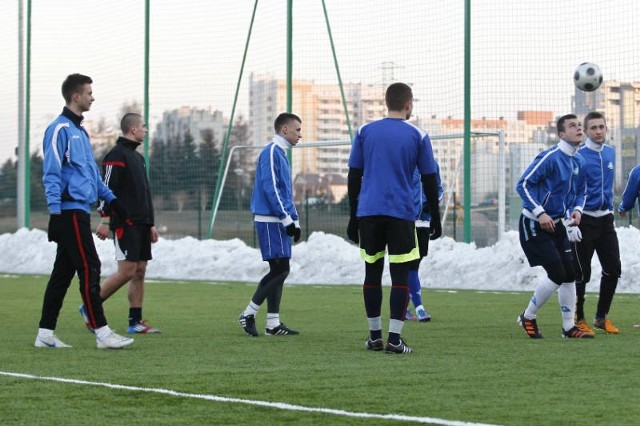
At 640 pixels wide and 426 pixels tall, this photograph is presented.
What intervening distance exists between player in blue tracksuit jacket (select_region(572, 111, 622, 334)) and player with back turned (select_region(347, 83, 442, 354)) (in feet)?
8.80

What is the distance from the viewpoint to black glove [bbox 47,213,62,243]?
9594 mm

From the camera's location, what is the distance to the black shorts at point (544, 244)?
10383mm

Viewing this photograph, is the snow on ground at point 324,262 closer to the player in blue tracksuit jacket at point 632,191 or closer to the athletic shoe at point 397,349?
the player in blue tracksuit jacket at point 632,191

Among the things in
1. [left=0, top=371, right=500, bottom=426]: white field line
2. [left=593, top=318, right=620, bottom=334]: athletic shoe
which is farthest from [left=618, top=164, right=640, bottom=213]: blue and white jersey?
[left=0, top=371, right=500, bottom=426]: white field line

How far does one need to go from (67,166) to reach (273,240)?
2076 mm

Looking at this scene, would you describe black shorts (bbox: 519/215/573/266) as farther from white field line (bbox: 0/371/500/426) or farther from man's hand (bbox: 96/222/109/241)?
white field line (bbox: 0/371/500/426)

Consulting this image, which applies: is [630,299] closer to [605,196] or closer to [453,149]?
[605,196]

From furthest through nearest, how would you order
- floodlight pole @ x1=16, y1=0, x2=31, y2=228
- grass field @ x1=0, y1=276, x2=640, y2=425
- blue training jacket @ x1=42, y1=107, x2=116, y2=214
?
floodlight pole @ x1=16, y1=0, x2=31, y2=228 → blue training jacket @ x1=42, y1=107, x2=116, y2=214 → grass field @ x1=0, y1=276, x2=640, y2=425

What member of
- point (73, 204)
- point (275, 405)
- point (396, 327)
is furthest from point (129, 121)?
point (275, 405)

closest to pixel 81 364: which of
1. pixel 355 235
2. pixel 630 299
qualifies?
pixel 355 235

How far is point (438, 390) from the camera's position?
694cm

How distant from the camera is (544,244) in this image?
10414 millimetres

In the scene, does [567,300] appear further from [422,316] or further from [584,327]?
[422,316]

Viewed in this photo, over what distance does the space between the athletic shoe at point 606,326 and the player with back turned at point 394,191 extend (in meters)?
2.63
